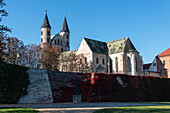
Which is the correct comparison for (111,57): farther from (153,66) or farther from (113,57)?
(153,66)

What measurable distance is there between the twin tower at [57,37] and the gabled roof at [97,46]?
33617 millimetres

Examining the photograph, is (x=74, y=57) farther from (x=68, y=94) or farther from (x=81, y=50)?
(x=68, y=94)

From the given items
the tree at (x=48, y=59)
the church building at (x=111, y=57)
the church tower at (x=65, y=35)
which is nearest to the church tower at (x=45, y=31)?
the church tower at (x=65, y=35)

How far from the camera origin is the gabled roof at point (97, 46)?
6441cm

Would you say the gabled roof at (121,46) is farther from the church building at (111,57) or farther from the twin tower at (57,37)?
the twin tower at (57,37)

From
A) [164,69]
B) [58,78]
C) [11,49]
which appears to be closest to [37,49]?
[11,49]

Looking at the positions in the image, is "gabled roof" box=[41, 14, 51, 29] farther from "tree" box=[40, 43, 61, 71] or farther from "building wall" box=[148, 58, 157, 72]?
"building wall" box=[148, 58, 157, 72]

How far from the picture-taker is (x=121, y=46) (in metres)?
64.4

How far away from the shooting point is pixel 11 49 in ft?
158

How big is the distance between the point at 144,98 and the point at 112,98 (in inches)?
269

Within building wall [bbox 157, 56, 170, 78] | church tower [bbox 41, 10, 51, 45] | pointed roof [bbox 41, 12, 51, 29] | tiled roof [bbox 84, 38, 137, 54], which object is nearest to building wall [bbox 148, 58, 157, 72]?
building wall [bbox 157, 56, 170, 78]

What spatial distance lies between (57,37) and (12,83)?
77.2 m

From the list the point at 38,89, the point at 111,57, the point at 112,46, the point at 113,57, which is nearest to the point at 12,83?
the point at 38,89

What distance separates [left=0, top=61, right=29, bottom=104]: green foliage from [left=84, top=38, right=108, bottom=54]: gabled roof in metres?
40.3
